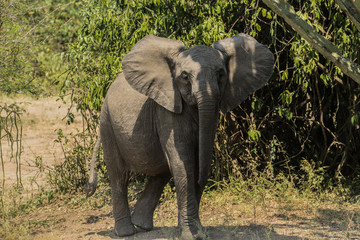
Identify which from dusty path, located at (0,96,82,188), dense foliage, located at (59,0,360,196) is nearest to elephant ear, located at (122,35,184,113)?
dense foliage, located at (59,0,360,196)

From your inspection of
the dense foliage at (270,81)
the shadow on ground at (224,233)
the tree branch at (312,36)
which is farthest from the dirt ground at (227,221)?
the tree branch at (312,36)

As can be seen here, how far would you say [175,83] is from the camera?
573 cm

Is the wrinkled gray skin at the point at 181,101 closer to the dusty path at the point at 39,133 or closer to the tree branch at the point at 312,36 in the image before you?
the tree branch at the point at 312,36

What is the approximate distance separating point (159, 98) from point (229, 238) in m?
1.52

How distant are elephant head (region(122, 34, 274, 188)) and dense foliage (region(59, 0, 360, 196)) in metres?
1.47

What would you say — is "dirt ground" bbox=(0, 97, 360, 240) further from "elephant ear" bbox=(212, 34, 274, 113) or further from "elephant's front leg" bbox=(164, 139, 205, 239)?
"elephant ear" bbox=(212, 34, 274, 113)

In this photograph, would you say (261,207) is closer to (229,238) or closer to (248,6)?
(229,238)

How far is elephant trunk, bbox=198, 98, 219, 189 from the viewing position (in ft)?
17.3

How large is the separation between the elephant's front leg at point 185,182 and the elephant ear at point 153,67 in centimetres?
44

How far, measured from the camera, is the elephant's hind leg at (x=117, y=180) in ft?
21.3

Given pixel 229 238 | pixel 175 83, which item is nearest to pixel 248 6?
pixel 175 83

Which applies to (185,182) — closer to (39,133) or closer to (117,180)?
(117,180)

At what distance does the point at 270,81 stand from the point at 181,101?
2833 millimetres

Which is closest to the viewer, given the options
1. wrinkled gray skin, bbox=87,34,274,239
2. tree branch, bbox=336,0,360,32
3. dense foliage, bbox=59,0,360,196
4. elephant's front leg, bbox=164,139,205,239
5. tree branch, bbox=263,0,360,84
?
tree branch, bbox=336,0,360,32
